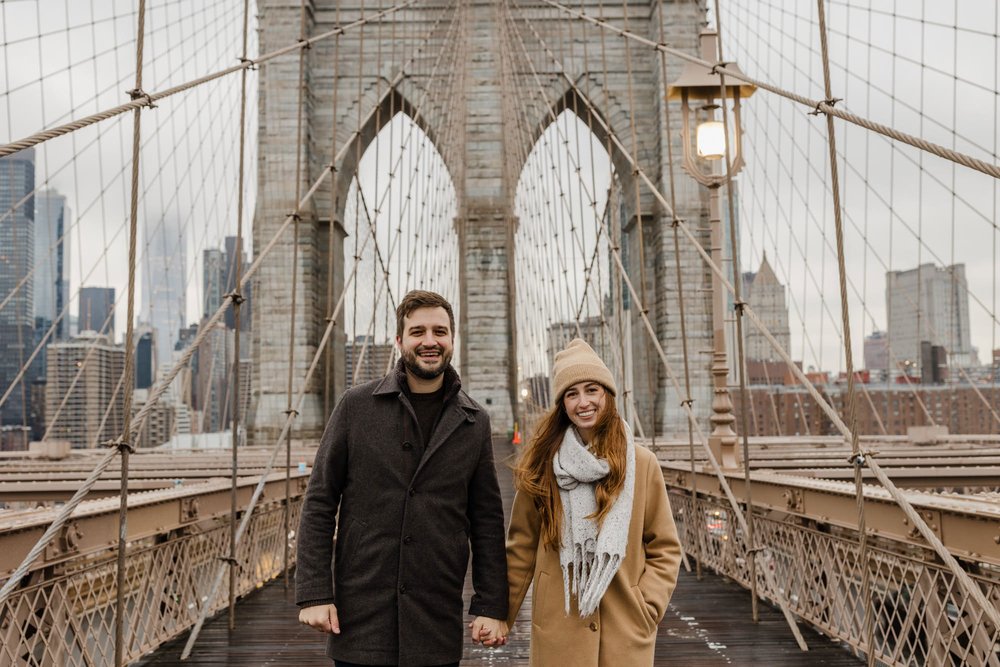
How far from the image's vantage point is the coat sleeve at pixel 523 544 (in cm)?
190

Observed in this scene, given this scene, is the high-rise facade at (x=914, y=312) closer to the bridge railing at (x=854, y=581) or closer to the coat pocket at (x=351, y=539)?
the bridge railing at (x=854, y=581)

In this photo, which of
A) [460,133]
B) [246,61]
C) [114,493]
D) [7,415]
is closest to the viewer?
[246,61]

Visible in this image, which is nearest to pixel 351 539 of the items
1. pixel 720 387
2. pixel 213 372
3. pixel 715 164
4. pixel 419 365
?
pixel 419 365

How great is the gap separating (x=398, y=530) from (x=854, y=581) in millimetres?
2450

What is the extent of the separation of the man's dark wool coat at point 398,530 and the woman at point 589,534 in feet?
0.31

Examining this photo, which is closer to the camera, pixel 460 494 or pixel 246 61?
pixel 460 494

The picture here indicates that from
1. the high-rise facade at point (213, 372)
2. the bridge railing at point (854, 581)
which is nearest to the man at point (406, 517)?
the bridge railing at point (854, 581)

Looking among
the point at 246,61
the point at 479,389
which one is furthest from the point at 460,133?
the point at 246,61

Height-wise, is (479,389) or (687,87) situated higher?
(687,87)

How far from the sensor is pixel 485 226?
1717 cm

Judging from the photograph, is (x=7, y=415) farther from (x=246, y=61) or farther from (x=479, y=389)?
(x=246, y=61)

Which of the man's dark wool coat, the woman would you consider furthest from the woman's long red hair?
the man's dark wool coat

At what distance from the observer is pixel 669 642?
3.48 meters

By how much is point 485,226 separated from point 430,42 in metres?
4.83
